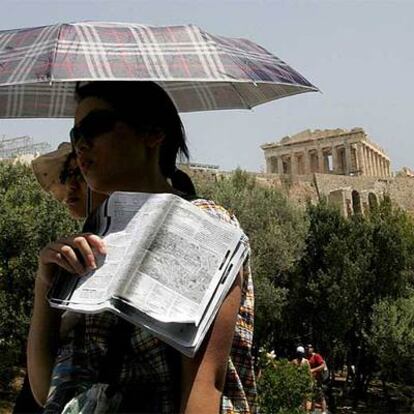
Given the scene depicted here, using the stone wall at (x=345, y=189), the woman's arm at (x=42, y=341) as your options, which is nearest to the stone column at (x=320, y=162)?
the stone wall at (x=345, y=189)

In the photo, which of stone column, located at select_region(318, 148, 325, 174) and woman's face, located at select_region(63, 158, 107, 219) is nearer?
woman's face, located at select_region(63, 158, 107, 219)

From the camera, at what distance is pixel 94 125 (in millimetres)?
1475

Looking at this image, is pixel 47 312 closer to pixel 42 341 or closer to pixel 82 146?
pixel 42 341

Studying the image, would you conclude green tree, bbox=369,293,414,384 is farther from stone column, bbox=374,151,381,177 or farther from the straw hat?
stone column, bbox=374,151,381,177

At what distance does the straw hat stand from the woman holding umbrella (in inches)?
21.0

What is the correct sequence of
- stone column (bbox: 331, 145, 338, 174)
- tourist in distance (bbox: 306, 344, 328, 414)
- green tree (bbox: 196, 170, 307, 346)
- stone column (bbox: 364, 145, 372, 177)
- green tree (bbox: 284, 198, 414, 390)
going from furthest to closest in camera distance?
stone column (bbox: 364, 145, 372, 177) → stone column (bbox: 331, 145, 338, 174) → green tree (bbox: 284, 198, 414, 390) → green tree (bbox: 196, 170, 307, 346) → tourist in distance (bbox: 306, 344, 328, 414)

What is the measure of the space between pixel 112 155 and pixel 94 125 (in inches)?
3.2

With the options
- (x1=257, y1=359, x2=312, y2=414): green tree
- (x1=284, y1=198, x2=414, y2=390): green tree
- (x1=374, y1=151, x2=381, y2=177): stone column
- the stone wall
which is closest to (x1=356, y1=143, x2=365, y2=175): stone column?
(x1=374, y1=151, x2=381, y2=177): stone column

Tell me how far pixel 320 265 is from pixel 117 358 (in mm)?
20934

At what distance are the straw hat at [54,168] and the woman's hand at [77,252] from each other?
0.81m

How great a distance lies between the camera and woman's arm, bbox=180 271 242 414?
4.00 feet

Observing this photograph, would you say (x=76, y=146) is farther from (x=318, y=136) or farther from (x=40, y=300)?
(x=318, y=136)

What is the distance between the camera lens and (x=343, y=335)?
2078 centimetres

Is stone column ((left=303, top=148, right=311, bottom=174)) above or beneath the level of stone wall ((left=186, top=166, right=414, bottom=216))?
above
